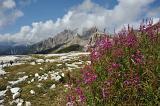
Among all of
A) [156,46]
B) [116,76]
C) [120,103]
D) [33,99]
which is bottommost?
[33,99]

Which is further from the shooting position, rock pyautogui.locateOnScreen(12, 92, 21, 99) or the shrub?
rock pyautogui.locateOnScreen(12, 92, 21, 99)

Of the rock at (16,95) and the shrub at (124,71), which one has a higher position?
the shrub at (124,71)

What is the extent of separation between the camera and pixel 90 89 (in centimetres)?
876

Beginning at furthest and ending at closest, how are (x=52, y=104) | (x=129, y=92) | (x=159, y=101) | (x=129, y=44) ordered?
(x=52, y=104)
(x=129, y=44)
(x=129, y=92)
(x=159, y=101)

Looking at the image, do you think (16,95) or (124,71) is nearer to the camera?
(124,71)

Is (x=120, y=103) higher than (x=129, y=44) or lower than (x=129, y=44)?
lower

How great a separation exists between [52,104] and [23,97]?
3025mm

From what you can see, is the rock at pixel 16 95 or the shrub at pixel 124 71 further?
the rock at pixel 16 95

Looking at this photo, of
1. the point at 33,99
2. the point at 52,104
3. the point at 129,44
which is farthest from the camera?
the point at 33,99

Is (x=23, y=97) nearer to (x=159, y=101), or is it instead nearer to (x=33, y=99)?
(x=33, y=99)

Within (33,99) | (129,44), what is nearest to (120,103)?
(129,44)

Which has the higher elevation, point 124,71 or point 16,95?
point 124,71

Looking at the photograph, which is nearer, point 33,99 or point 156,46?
point 156,46

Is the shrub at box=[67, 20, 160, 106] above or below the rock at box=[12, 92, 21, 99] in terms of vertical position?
above
